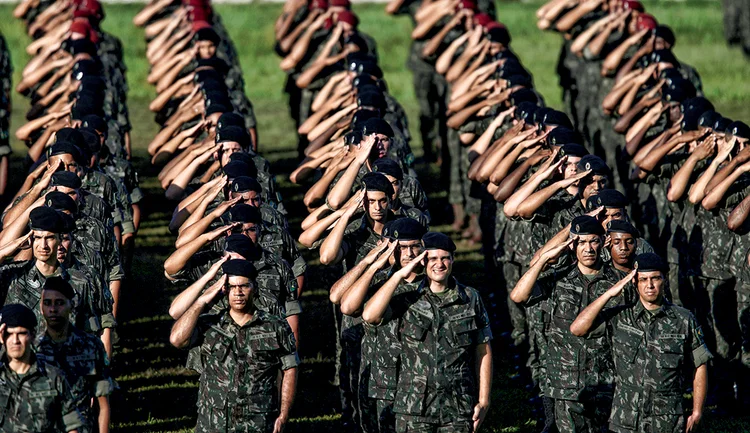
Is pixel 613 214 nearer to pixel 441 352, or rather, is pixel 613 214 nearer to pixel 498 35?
pixel 441 352

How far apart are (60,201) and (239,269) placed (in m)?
2.21

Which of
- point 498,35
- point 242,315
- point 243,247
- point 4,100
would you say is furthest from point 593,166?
point 4,100

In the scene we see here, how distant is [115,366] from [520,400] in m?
3.44

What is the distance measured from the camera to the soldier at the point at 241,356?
413 inches

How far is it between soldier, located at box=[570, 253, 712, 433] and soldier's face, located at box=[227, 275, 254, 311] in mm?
2249

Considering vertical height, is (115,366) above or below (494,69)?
below

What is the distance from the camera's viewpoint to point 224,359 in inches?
416

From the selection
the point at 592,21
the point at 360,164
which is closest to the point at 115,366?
the point at 360,164

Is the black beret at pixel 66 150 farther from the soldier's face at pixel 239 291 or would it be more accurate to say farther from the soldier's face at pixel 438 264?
the soldier's face at pixel 438 264

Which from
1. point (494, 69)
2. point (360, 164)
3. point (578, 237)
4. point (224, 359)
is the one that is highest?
point (494, 69)

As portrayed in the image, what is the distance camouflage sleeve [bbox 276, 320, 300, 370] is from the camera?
10.5 meters

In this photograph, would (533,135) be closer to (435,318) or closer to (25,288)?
(435,318)

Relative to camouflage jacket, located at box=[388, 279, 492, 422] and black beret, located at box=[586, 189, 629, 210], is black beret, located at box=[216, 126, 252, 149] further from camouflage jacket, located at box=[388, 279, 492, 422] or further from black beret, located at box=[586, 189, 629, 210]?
camouflage jacket, located at box=[388, 279, 492, 422]

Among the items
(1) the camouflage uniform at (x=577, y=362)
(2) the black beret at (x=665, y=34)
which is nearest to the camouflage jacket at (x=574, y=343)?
(1) the camouflage uniform at (x=577, y=362)
